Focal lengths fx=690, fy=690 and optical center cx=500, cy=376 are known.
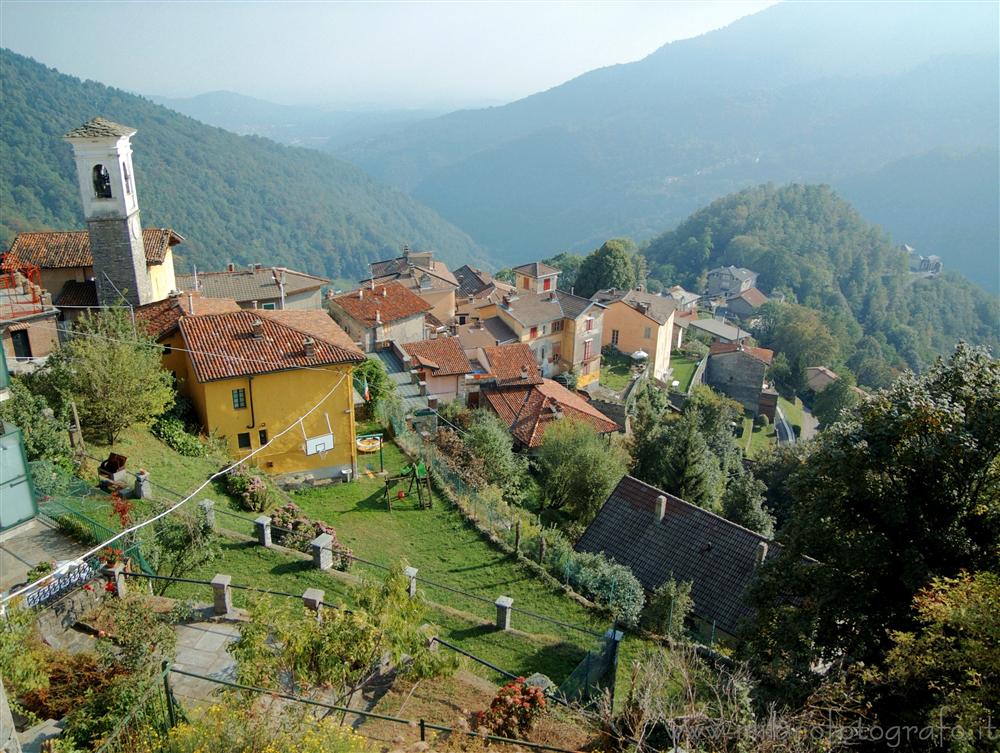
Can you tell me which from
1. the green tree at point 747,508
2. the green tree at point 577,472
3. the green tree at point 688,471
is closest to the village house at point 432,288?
the green tree at point 577,472

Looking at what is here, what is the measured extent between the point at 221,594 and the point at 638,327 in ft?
152

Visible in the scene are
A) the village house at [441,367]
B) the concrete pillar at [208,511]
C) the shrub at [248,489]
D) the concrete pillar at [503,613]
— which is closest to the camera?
the concrete pillar at [503,613]

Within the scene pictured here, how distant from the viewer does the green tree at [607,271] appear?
229ft

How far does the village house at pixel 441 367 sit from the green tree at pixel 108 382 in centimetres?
1453

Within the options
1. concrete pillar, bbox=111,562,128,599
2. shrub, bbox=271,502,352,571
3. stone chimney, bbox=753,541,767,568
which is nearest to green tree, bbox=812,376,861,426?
stone chimney, bbox=753,541,767,568

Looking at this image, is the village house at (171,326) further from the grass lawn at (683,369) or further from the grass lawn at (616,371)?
the grass lawn at (683,369)

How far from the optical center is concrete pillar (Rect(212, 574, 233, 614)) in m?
12.7

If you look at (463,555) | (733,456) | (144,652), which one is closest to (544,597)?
(463,555)

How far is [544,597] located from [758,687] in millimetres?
6409

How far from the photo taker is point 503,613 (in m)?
14.6

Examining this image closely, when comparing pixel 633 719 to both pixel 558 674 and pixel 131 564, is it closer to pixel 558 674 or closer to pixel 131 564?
pixel 558 674

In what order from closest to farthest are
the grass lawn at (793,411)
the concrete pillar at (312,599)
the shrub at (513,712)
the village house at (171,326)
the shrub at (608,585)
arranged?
the shrub at (513,712) < the concrete pillar at (312,599) < the shrub at (608,585) < the village house at (171,326) < the grass lawn at (793,411)

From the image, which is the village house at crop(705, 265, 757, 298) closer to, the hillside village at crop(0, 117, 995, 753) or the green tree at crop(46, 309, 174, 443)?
the hillside village at crop(0, 117, 995, 753)

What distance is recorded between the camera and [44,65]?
156000 mm
